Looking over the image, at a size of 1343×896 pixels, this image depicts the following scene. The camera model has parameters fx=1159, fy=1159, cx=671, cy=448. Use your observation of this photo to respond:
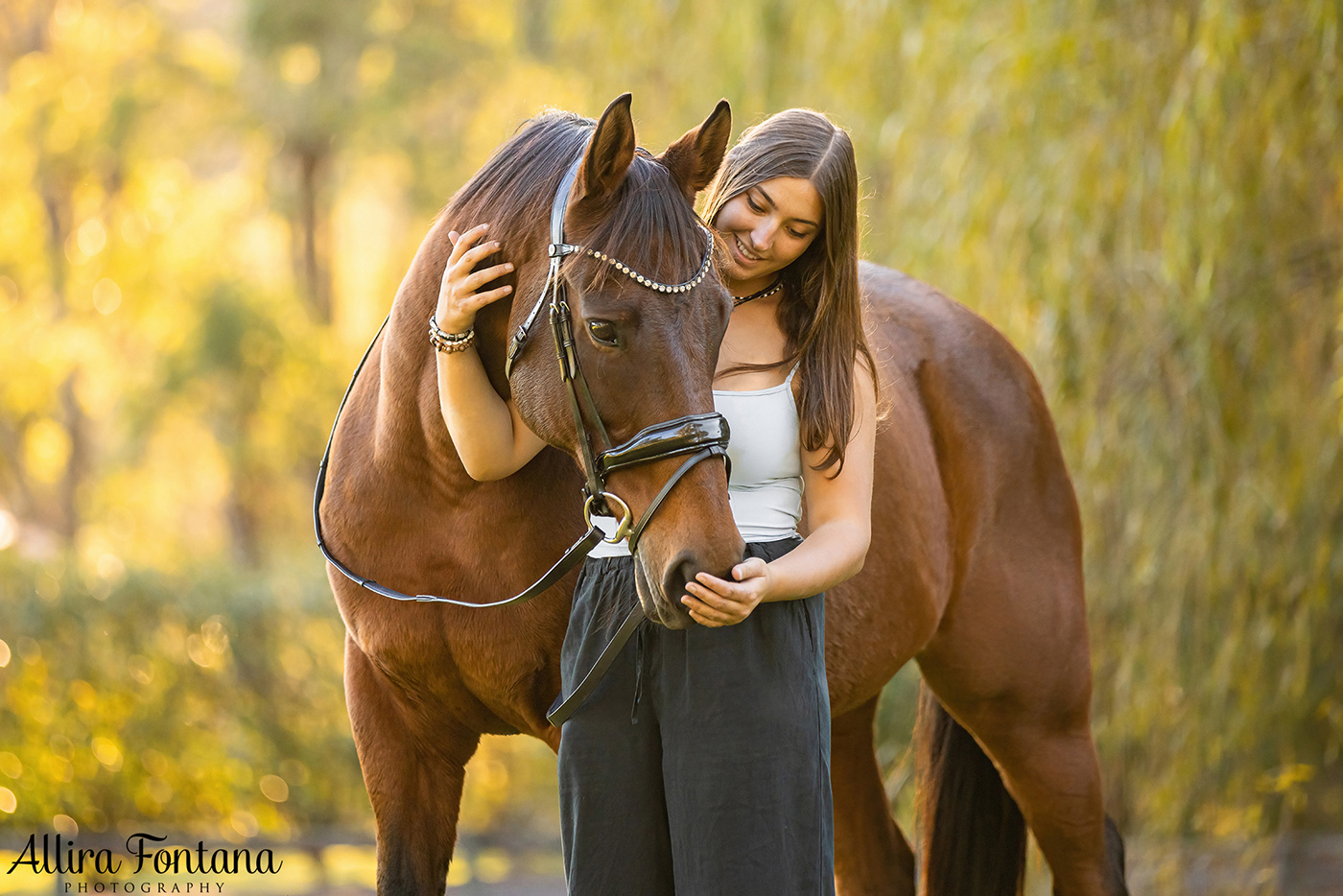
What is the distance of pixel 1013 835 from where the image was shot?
124 inches

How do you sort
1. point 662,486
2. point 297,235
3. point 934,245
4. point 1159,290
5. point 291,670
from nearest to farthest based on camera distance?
point 662,486 < point 1159,290 < point 934,245 < point 291,670 < point 297,235

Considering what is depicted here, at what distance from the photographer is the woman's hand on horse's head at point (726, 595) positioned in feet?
4.86

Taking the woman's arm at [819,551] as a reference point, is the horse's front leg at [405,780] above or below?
below

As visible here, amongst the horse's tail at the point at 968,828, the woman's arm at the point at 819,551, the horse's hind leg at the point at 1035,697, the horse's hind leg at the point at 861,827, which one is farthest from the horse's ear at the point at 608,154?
the horse's tail at the point at 968,828

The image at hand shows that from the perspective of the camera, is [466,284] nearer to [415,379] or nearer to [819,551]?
[415,379]

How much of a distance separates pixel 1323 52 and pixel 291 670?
18.0 feet

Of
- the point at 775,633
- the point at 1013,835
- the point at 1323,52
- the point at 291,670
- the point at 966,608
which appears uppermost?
the point at 1323,52

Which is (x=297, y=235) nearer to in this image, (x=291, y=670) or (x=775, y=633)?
(x=291, y=670)

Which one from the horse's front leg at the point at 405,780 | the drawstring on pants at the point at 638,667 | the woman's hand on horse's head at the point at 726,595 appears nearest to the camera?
the woman's hand on horse's head at the point at 726,595

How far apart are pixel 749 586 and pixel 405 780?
3.30ft

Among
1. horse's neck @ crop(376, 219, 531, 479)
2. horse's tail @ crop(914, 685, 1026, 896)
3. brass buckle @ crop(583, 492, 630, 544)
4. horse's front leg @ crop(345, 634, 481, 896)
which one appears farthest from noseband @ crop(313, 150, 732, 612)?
horse's tail @ crop(914, 685, 1026, 896)

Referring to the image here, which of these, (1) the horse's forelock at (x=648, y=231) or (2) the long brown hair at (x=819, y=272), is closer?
(1) the horse's forelock at (x=648, y=231)

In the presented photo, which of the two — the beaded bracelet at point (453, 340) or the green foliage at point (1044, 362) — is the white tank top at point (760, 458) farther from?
the green foliage at point (1044, 362)

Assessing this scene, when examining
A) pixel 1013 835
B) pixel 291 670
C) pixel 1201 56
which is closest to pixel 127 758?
pixel 291 670
